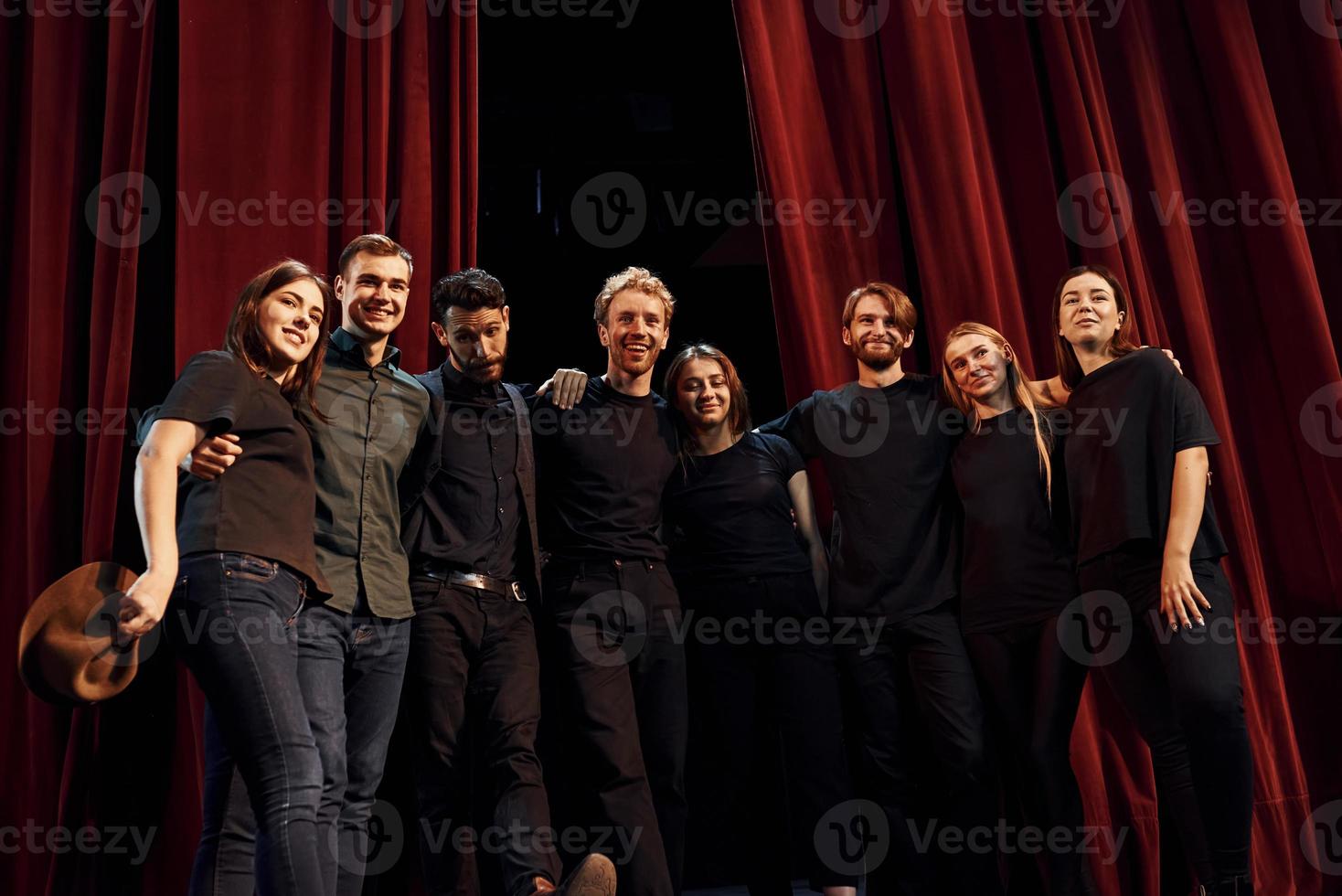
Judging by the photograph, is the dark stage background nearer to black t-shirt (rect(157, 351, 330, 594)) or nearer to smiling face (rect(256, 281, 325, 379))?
smiling face (rect(256, 281, 325, 379))

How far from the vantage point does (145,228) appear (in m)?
2.96

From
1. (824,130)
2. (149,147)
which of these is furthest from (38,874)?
(824,130)

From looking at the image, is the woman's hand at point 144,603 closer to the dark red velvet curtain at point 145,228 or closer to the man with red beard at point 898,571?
the dark red velvet curtain at point 145,228

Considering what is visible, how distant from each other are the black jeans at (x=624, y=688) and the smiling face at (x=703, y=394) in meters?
0.43

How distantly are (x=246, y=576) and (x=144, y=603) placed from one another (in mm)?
192

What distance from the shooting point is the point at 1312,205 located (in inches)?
144

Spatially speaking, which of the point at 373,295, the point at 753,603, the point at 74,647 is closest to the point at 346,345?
the point at 373,295

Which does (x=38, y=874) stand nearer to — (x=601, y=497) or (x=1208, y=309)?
(x=601, y=497)

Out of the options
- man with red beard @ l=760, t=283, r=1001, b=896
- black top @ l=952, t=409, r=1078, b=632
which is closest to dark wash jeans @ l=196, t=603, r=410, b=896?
man with red beard @ l=760, t=283, r=1001, b=896

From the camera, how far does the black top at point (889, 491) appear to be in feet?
8.62

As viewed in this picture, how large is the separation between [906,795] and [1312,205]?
2.60 metres

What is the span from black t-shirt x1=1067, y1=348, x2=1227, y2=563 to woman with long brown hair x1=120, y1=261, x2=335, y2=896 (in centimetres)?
174

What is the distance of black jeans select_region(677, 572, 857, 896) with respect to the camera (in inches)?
99.8

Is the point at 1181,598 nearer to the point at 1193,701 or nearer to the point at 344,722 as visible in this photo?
the point at 1193,701
